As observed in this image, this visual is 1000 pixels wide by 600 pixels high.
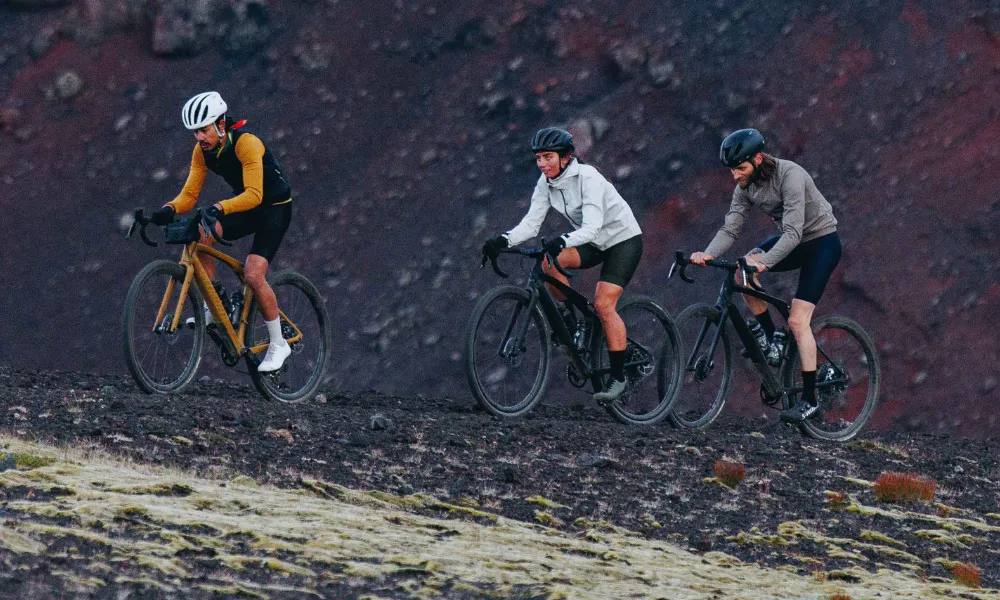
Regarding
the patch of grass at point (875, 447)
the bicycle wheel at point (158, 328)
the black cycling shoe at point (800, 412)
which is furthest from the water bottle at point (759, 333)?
the bicycle wheel at point (158, 328)

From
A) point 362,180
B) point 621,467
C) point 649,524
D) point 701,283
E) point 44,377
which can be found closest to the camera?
point 649,524

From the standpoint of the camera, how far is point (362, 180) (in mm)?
20328

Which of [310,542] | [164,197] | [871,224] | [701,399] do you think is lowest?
[310,542]

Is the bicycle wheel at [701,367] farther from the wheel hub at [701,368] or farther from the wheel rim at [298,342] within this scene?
the wheel rim at [298,342]

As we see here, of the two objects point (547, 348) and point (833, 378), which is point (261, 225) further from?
point (833, 378)

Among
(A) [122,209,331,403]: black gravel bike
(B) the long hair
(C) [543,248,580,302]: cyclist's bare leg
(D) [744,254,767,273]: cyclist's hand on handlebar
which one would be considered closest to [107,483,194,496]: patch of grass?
(A) [122,209,331,403]: black gravel bike

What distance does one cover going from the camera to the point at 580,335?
12.0 meters

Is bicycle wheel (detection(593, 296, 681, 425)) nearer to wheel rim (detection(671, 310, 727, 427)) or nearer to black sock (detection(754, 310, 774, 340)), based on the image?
wheel rim (detection(671, 310, 727, 427))

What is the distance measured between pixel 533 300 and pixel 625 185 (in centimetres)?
844

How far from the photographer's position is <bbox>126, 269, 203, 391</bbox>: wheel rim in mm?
10930

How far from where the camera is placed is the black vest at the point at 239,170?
11.4 m

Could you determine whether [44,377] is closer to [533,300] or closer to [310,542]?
[533,300]

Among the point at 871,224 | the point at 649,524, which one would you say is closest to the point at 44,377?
the point at 649,524

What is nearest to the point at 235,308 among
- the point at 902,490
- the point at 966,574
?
the point at 902,490
